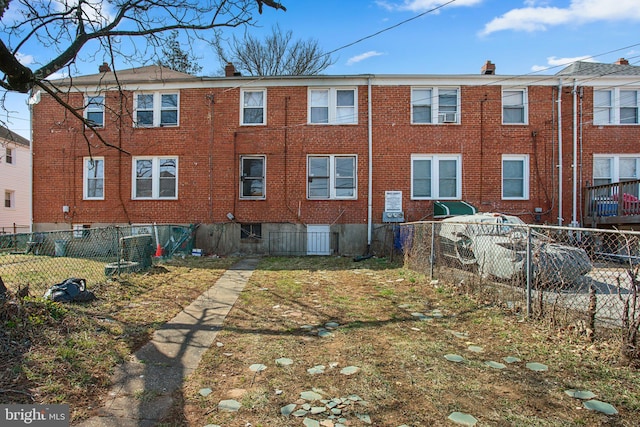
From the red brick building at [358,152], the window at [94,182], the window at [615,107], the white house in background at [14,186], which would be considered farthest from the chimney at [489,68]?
the white house in background at [14,186]

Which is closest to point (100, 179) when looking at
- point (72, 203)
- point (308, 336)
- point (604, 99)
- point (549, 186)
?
point (72, 203)

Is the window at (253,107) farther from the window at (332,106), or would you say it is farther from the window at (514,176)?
the window at (514,176)

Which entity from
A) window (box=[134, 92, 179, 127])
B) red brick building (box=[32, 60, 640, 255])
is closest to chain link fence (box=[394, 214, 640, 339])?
red brick building (box=[32, 60, 640, 255])

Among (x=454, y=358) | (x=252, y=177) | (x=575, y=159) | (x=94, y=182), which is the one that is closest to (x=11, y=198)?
(x=94, y=182)

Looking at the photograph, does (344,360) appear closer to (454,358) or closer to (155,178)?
(454,358)

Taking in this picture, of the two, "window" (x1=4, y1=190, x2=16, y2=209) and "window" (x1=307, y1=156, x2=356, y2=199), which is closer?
"window" (x1=307, y1=156, x2=356, y2=199)

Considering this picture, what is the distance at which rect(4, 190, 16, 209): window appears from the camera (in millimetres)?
22638

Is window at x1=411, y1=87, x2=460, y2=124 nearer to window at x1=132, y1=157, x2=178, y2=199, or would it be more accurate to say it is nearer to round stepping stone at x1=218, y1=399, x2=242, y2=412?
window at x1=132, y1=157, x2=178, y2=199

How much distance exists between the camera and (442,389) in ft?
9.87

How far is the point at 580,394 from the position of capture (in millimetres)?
2908

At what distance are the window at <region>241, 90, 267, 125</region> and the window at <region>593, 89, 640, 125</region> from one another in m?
12.3

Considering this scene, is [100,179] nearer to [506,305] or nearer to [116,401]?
[116,401]

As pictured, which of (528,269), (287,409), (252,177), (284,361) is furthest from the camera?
(252,177)

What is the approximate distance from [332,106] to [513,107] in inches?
266
